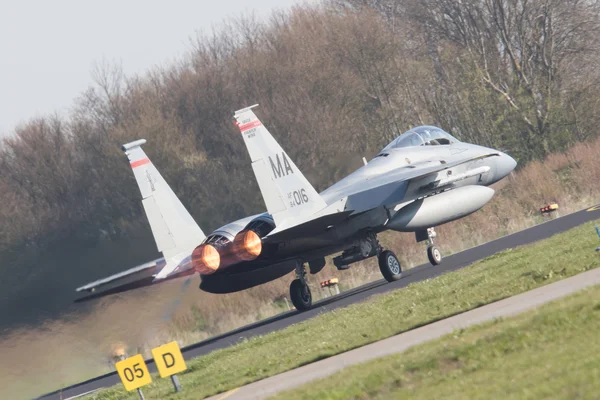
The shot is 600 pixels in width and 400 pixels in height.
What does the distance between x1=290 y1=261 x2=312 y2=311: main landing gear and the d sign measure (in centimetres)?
1016

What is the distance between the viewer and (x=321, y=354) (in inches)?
591

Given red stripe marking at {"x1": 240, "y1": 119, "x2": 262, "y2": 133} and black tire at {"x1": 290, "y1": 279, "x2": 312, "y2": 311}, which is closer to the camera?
red stripe marking at {"x1": 240, "y1": 119, "x2": 262, "y2": 133}

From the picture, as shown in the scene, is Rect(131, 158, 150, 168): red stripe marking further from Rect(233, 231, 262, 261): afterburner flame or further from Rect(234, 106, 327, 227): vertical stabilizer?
Rect(233, 231, 262, 261): afterburner flame

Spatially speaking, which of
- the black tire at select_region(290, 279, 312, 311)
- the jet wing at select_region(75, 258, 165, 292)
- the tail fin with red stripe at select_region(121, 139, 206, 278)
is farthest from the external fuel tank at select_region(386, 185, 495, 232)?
the jet wing at select_region(75, 258, 165, 292)

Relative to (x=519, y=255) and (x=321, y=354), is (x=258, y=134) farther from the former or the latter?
(x=321, y=354)

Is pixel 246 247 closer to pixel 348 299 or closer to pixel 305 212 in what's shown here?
pixel 305 212

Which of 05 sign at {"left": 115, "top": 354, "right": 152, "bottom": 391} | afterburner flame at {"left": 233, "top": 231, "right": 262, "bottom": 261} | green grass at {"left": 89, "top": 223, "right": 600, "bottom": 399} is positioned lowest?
green grass at {"left": 89, "top": 223, "right": 600, "bottom": 399}

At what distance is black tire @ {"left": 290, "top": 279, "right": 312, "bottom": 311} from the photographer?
2500cm

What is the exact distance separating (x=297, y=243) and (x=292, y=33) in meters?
33.7

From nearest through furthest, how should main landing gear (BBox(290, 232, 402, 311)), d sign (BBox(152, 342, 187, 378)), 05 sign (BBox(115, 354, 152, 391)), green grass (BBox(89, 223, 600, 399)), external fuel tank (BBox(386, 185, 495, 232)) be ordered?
1. 05 sign (BBox(115, 354, 152, 391))
2. d sign (BBox(152, 342, 187, 378))
3. green grass (BBox(89, 223, 600, 399))
4. external fuel tank (BBox(386, 185, 495, 232))
5. main landing gear (BBox(290, 232, 402, 311))

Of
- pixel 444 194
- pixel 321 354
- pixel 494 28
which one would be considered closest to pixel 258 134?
pixel 444 194

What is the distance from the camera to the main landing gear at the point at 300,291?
25.0m

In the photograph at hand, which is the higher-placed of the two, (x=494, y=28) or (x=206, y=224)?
(x=494, y=28)

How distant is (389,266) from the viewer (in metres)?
25.2
